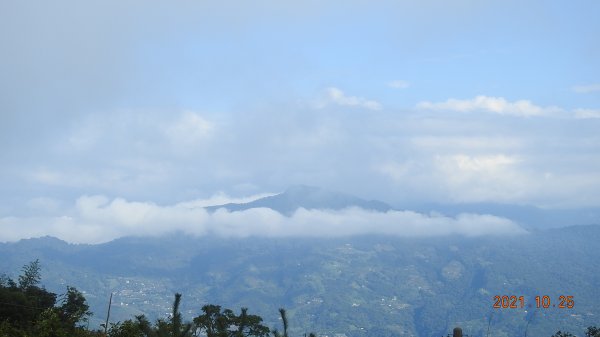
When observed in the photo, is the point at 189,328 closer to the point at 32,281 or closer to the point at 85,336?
the point at 85,336

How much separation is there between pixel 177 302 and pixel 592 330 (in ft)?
175

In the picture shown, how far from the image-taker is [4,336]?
37.7m

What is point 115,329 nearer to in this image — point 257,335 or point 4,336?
point 4,336

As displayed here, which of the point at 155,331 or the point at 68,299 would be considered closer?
the point at 155,331

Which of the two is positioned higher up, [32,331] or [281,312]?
[281,312]

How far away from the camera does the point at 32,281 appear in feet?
354

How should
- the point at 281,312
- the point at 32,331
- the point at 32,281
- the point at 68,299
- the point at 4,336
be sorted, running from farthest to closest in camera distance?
the point at 32,281 → the point at 68,299 → the point at 32,331 → the point at 4,336 → the point at 281,312

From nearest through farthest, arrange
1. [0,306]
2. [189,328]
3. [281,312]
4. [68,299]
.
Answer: [189,328] → [281,312] → [0,306] → [68,299]

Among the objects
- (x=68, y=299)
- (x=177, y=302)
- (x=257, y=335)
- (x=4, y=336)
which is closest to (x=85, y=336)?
(x=4, y=336)

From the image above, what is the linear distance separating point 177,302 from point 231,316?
148 ft

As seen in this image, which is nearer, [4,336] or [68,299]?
[4,336]

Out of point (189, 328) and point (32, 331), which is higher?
point (189, 328)

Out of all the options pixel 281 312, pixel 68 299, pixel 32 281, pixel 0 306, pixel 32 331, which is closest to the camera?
pixel 281 312

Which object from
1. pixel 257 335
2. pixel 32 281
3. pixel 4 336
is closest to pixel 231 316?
pixel 257 335
